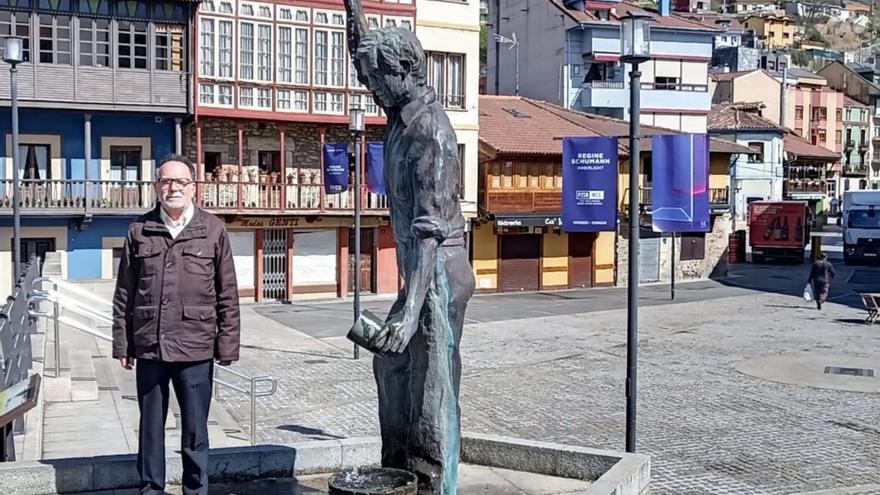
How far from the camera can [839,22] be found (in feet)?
529

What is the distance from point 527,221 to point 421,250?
28443mm

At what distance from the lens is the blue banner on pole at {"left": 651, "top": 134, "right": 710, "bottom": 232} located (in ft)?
38.4

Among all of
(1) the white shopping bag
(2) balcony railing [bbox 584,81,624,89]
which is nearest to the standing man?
(1) the white shopping bag

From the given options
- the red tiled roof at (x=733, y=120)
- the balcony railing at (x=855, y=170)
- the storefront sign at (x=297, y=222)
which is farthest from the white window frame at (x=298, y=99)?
the balcony railing at (x=855, y=170)

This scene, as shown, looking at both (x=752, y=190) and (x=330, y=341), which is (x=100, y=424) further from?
(x=752, y=190)

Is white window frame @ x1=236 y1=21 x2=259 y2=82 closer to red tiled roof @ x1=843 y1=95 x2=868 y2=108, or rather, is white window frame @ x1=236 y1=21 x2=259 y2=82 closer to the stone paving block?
the stone paving block

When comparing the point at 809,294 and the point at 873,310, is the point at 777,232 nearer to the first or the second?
the point at 809,294

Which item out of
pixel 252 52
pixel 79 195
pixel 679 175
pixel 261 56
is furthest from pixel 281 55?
pixel 679 175

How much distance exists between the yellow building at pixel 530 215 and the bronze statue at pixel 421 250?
88.4ft

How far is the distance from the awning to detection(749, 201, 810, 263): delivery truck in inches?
621

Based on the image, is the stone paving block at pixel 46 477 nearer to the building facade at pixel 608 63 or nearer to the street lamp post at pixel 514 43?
the building facade at pixel 608 63

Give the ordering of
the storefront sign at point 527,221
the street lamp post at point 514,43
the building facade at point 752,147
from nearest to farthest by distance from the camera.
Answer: the storefront sign at point 527,221, the street lamp post at point 514,43, the building facade at point 752,147

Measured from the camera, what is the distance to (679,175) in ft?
39.0

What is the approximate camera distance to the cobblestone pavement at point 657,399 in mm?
11289
